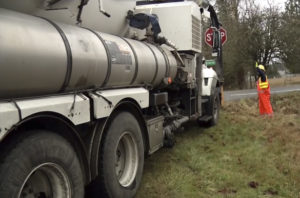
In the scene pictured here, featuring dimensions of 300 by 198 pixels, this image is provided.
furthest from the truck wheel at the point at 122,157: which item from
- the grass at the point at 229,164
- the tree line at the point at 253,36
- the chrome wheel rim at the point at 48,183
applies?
the tree line at the point at 253,36

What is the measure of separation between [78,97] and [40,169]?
80cm

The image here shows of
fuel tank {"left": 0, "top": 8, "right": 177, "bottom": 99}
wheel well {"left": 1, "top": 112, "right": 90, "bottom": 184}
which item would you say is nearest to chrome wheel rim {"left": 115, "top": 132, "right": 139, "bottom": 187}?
fuel tank {"left": 0, "top": 8, "right": 177, "bottom": 99}

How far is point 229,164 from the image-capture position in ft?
20.7

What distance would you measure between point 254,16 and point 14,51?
31267 mm

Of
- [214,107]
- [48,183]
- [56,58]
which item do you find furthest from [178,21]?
[48,183]

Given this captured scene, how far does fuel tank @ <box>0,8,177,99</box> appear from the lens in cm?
279

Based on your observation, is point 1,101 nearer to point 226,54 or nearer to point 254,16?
point 226,54

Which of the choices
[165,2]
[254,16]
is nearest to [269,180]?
[165,2]

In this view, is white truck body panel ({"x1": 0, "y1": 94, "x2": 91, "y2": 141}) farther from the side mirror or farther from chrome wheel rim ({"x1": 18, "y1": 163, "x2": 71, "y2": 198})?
the side mirror

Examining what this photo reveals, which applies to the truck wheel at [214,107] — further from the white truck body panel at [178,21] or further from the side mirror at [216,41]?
the white truck body panel at [178,21]

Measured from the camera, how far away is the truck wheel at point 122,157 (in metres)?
4.13

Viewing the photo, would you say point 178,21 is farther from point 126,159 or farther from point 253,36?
point 253,36

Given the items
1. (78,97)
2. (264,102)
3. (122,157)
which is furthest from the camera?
(264,102)

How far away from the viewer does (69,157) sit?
3320mm
